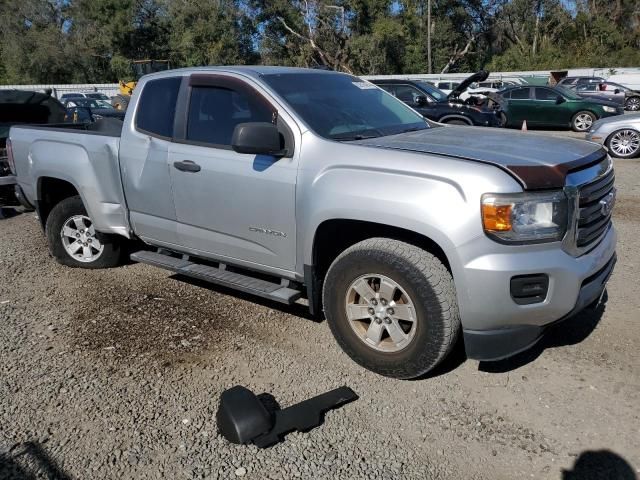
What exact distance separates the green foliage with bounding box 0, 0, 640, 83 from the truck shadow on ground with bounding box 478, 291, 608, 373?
49.0 metres

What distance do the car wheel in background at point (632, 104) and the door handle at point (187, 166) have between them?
23486mm

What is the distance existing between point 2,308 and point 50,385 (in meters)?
1.59

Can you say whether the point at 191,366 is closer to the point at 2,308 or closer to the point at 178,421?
the point at 178,421

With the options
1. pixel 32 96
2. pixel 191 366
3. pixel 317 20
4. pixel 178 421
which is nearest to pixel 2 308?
pixel 191 366

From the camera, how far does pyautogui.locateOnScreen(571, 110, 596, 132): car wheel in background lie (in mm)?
17953

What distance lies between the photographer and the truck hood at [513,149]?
296 centimetres

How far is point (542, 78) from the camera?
113ft

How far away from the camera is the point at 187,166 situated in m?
4.13

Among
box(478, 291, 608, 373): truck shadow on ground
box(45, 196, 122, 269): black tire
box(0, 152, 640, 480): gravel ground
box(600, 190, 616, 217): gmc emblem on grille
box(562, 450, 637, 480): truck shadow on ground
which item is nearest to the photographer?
box(562, 450, 637, 480): truck shadow on ground

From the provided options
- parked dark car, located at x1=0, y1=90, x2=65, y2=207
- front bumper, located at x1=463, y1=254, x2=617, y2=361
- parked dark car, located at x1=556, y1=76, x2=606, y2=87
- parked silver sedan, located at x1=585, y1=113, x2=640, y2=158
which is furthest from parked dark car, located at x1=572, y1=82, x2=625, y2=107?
front bumper, located at x1=463, y1=254, x2=617, y2=361

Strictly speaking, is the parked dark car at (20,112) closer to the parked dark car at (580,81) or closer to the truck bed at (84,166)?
the truck bed at (84,166)

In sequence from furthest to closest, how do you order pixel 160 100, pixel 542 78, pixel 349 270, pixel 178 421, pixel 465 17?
pixel 465 17 < pixel 542 78 < pixel 160 100 < pixel 349 270 < pixel 178 421

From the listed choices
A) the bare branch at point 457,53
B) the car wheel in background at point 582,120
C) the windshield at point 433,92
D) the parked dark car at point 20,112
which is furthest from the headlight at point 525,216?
the bare branch at point 457,53

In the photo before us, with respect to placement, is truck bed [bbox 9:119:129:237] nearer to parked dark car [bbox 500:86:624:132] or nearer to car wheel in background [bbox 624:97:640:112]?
parked dark car [bbox 500:86:624:132]
